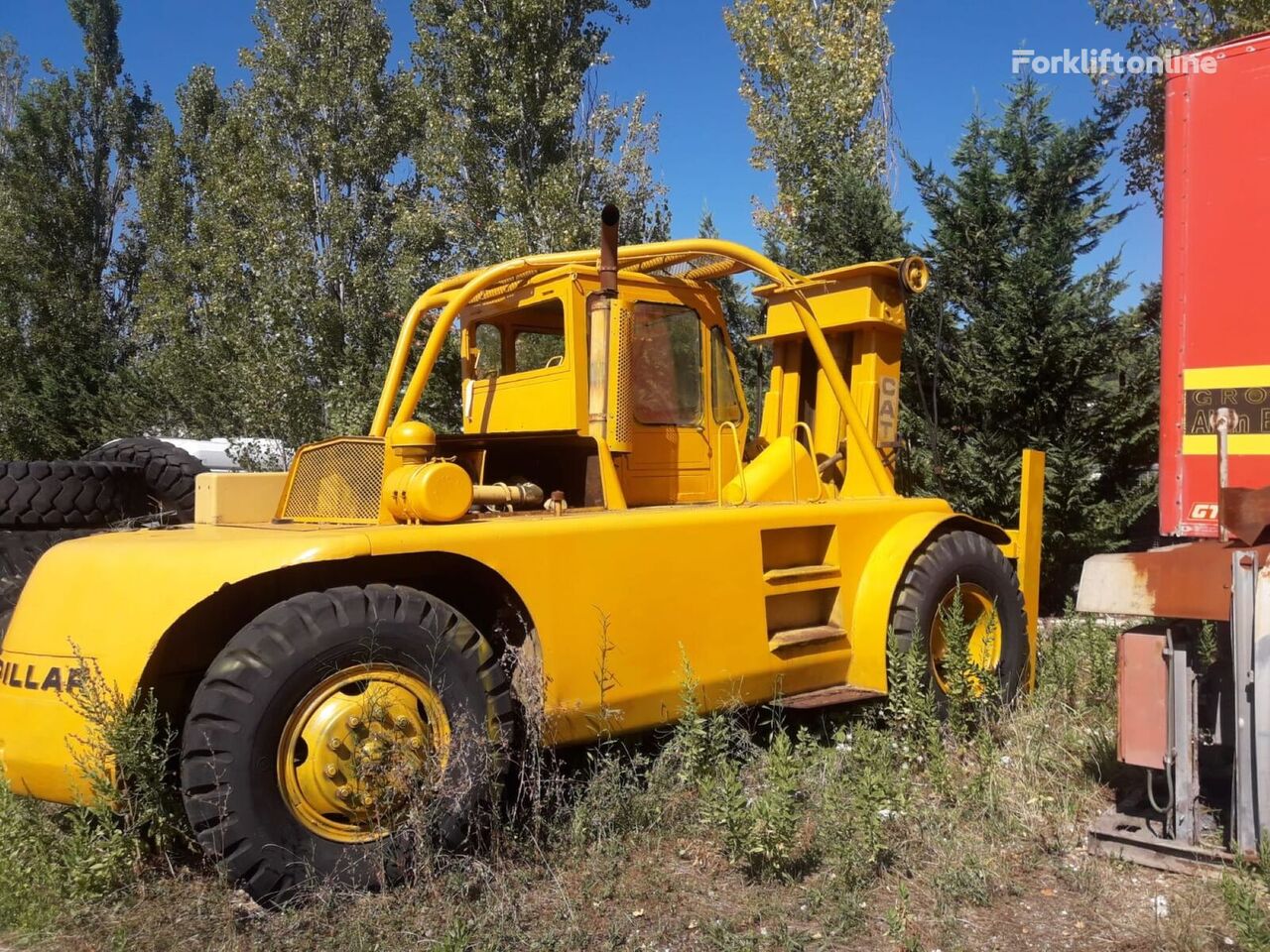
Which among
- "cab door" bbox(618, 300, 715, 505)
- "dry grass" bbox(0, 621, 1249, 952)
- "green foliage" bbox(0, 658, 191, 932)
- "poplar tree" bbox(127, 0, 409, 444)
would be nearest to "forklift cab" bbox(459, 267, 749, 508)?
"cab door" bbox(618, 300, 715, 505)

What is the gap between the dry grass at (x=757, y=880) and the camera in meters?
3.23

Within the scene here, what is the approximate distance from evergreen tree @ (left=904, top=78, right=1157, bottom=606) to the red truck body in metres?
4.12

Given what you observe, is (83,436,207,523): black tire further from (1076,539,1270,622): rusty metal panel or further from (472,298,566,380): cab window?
(1076,539,1270,622): rusty metal panel

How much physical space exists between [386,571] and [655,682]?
49.6 inches

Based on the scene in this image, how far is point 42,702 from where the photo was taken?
3.48 meters

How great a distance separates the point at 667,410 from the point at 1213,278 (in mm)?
2562

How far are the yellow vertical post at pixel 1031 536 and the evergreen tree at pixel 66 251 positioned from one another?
1904 centimetres

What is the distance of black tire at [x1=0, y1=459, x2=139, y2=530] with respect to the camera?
248 inches

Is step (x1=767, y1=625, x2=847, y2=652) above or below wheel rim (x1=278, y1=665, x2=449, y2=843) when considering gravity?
above

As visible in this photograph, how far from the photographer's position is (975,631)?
5941 mm

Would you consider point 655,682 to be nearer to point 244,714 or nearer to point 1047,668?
point 244,714

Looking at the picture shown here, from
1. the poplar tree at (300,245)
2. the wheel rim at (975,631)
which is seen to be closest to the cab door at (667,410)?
the wheel rim at (975,631)

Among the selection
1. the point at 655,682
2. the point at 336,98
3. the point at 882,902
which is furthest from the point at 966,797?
the point at 336,98

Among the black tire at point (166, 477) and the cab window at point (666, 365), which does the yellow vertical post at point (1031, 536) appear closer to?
the cab window at point (666, 365)
